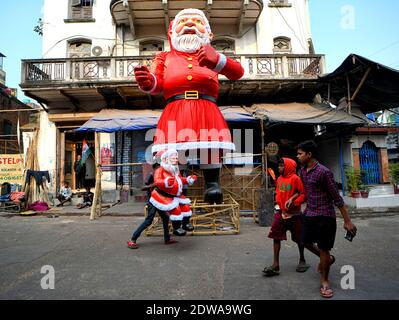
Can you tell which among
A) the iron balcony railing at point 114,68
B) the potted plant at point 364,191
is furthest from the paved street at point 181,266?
the iron balcony railing at point 114,68

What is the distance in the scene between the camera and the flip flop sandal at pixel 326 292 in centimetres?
236

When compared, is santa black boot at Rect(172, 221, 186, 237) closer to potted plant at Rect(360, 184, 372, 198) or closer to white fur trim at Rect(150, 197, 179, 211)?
white fur trim at Rect(150, 197, 179, 211)

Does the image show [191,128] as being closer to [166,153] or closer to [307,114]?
[166,153]

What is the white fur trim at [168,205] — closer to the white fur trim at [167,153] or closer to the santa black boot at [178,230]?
the santa black boot at [178,230]

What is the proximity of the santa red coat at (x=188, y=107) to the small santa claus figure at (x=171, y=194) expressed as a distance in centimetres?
24

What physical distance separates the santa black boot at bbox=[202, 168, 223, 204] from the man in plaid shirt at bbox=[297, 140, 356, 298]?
1439mm

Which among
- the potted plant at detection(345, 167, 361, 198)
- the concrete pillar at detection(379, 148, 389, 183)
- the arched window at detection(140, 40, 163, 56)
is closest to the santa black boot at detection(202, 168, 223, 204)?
the potted plant at detection(345, 167, 361, 198)

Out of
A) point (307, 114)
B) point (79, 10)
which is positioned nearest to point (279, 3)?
point (307, 114)

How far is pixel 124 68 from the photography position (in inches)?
360

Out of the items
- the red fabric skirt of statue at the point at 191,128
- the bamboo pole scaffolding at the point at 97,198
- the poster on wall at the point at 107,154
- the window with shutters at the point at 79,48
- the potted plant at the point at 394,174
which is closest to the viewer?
the red fabric skirt of statue at the point at 191,128

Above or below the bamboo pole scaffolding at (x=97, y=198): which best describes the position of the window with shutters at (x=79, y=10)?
above

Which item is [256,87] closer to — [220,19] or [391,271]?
[220,19]

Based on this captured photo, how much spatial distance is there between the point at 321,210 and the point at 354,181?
226 inches
